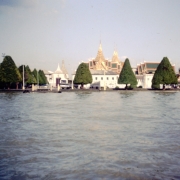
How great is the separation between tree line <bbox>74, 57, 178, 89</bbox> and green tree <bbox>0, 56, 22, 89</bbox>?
17.0 metres

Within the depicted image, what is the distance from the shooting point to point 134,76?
80812 millimetres

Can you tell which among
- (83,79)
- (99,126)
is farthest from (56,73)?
(99,126)

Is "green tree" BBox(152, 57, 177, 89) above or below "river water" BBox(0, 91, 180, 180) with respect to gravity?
above

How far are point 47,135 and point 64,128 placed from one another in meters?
1.96

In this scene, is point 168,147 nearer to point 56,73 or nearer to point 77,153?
point 77,153

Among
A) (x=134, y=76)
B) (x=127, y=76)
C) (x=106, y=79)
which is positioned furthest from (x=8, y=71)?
(x=106, y=79)

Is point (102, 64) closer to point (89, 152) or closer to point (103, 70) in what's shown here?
point (103, 70)

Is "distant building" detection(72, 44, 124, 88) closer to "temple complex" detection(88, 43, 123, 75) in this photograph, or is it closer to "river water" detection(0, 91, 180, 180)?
"temple complex" detection(88, 43, 123, 75)

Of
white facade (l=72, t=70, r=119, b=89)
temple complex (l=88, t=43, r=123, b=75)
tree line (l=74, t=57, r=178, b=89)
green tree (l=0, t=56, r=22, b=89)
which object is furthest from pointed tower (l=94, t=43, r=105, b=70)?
green tree (l=0, t=56, r=22, b=89)

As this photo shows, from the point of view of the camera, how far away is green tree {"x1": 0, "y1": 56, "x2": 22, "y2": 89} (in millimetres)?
72669

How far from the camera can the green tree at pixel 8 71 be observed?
238 ft

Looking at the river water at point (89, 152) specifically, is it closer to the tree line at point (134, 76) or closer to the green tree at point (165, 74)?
the green tree at point (165, 74)

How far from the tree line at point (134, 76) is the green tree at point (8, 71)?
17013mm

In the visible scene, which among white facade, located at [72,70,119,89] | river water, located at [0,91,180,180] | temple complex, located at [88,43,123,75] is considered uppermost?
temple complex, located at [88,43,123,75]
